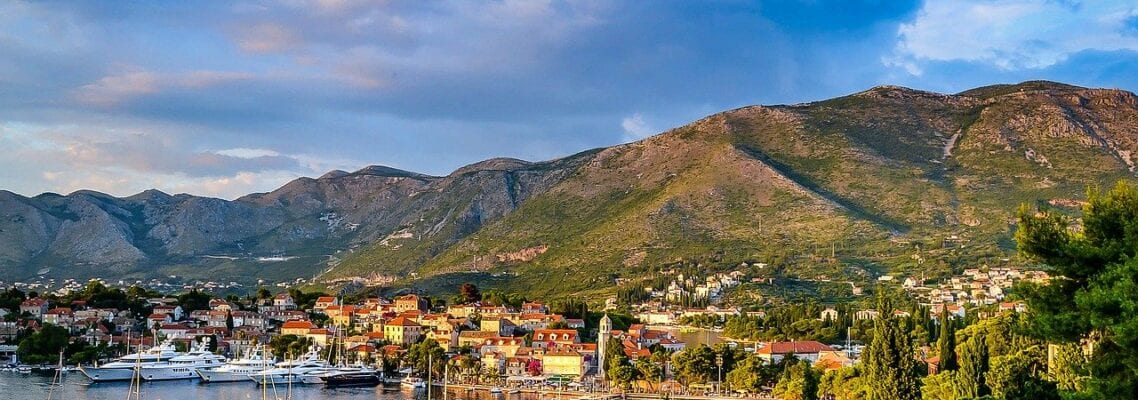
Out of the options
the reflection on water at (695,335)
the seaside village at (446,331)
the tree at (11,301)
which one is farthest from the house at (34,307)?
the reflection on water at (695,335)

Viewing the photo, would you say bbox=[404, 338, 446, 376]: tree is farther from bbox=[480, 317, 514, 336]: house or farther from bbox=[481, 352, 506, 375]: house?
bbox=[480, 317, 514, 336]: house

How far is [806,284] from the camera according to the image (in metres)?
128

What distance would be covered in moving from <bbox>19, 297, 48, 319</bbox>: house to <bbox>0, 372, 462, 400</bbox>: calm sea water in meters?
25.1

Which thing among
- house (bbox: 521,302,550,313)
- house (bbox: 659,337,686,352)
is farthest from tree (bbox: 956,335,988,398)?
house (bbox: 521,302,550,313)

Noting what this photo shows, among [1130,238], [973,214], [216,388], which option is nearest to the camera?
[1130,238]

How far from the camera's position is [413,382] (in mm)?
A: 72688

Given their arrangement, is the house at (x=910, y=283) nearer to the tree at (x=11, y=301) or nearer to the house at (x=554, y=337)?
the house at (x=554, y=337)

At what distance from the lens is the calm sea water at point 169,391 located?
6012 cm

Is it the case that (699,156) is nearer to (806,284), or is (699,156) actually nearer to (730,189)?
(730,189)

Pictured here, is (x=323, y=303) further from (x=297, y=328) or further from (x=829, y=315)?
(x=829, y=315)

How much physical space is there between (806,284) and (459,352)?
59.0m

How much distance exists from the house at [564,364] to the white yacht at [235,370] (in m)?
21.2

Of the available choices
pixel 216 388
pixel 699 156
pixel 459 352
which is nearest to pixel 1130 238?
pixel 216 388

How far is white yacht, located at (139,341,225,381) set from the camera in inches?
2963
